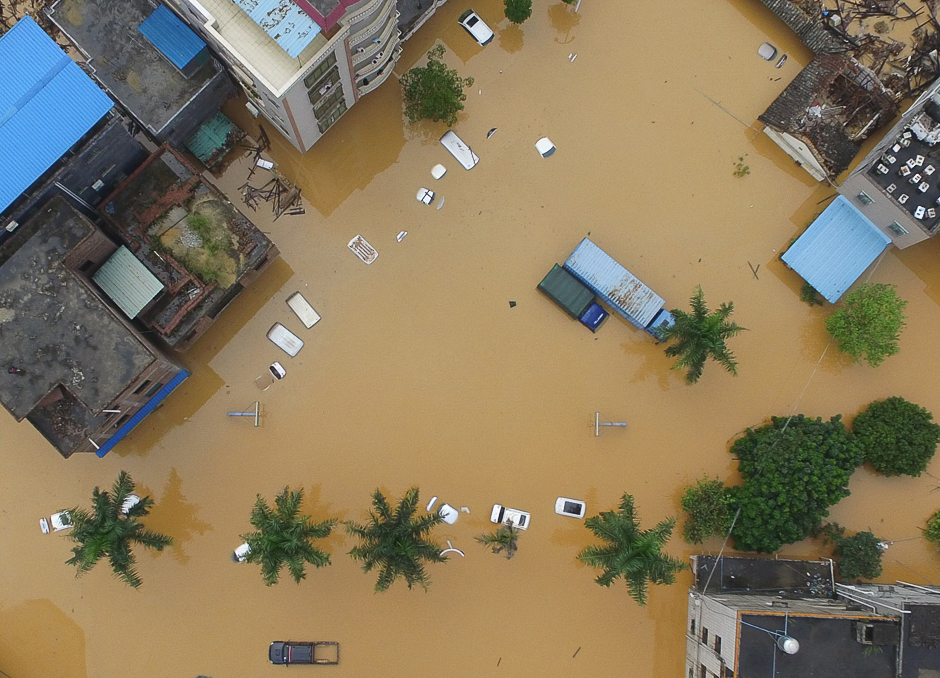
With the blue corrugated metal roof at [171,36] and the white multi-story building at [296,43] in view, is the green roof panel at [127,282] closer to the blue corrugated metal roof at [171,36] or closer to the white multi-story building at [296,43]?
the blue corrugated metal roof at [171,36]

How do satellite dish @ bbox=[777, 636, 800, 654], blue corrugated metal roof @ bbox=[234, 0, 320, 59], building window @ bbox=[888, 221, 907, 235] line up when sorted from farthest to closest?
building window @ bbox=[888, 221, 907, 235] → satellite dish @ bbox=[777, 636, 800, 654] → blue corrugated metal roof @ bbox=[234, 0, 320, 59]

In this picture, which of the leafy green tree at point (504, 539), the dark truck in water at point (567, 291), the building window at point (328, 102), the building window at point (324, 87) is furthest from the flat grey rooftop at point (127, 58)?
the leafy green tree at point (504, 539)

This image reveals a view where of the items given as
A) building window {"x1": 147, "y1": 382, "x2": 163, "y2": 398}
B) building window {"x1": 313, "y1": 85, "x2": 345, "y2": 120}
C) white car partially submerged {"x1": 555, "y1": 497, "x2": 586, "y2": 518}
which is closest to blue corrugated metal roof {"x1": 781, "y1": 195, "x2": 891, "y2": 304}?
white car partially submerged {"x1": 555, "y1": 497, "x2": 586, "y2": 518}

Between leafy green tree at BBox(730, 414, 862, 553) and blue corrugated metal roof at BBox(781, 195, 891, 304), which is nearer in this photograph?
leafy green tree at BBox(730, 414, 862, 553)

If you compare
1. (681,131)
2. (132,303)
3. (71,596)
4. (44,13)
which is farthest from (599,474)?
(44,13)

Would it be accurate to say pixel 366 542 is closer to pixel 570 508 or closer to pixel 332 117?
pixel 570 508

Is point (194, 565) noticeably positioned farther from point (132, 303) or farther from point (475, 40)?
point (475, 40)

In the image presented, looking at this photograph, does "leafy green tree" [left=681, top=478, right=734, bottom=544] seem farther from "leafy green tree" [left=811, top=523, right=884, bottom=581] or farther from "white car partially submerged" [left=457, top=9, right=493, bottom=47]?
"white car partially submerged" [left=457, top=9, right=493, bottom=47]
